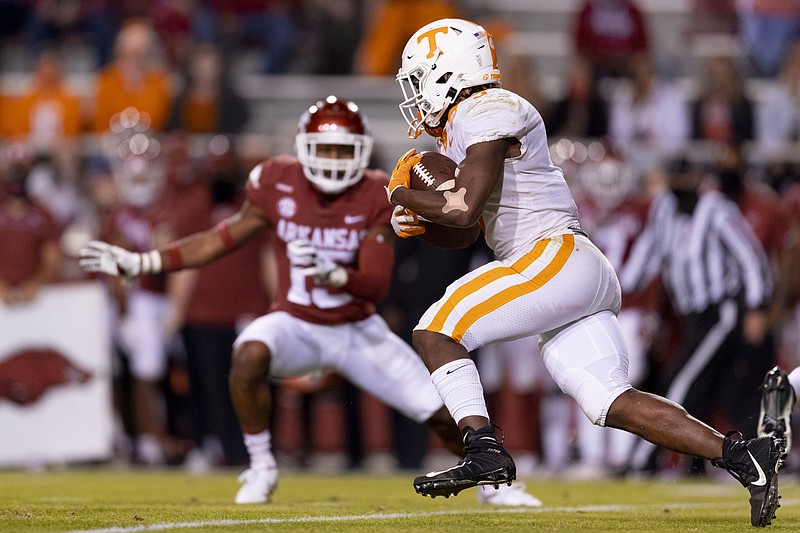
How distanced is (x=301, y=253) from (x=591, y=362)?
5.25 feet

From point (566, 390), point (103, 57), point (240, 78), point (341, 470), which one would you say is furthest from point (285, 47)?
point (566, 390)

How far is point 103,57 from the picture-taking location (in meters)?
12.0

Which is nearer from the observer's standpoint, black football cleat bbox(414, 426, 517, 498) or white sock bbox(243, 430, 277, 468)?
black football cleat bbox(414, 426, 517, 498)

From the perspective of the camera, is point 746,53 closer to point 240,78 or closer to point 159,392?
point 240,78

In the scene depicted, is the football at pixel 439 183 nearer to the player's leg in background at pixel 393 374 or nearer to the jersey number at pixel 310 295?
the player's leg in background at pixel 393 374

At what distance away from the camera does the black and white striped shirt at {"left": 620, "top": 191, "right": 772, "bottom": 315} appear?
8.54m

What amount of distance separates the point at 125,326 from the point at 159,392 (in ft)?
1.71

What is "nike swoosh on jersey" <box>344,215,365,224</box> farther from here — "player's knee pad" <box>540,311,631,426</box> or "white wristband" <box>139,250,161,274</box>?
"player's knee pad" <box>540,311,631,426</box>

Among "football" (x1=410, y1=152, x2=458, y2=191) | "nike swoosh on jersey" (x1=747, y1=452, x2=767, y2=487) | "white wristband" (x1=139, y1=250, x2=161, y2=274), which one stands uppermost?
"football" (x1=410, y1=152, x2=458, y2=191)

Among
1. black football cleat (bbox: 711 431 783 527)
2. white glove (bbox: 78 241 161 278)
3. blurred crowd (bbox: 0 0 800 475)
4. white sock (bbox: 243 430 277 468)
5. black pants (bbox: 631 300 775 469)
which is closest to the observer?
black football cleat (bbox: 711 431 783 527)

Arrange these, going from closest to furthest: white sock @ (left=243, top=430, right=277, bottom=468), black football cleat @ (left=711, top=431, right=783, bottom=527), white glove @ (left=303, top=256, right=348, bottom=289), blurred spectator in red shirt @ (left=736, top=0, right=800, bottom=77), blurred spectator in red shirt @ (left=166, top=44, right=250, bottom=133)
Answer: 1. black football cleat @ (left=711, top=431, right=783, bottom=527)
2. white glove @ (left=303, top=256, right=348, bottom=289)
3. white sock @ (left=243, top=430, right=277, bottom=468)
4. blurred spectator in red shirt @ (left=166, top=44, right=250, bottom=133)
5. blurred spectator in red shirt @ (left=736, top=0, right=800, bottom=77)

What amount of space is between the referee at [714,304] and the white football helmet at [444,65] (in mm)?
3876

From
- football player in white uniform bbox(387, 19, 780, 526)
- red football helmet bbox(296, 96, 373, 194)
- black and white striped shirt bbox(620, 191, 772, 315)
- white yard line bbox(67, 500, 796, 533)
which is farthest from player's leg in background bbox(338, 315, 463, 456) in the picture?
black and white striped shirt bbox(620, 191, 772, 315)

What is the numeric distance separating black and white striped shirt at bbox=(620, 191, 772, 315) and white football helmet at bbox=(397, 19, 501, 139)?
3.88 m
